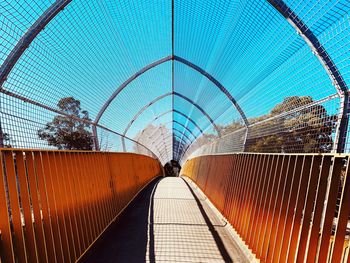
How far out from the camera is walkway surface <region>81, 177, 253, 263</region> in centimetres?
486

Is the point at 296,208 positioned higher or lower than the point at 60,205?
lower

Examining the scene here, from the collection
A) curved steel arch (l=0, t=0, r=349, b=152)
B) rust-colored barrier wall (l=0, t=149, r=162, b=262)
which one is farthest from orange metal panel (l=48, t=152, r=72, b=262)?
curved steel arch (l=0, t=0, r=349, b=152)

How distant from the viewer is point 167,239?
18.7 feet

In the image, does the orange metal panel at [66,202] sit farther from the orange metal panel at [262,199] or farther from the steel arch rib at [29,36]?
the orange metal panel at [262,199]

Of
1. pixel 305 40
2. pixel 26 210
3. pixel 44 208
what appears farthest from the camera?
pixel 305 40

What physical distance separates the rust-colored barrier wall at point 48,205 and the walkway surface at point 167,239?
37cm

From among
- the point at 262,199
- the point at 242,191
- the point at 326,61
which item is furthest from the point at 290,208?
the point at 242,191

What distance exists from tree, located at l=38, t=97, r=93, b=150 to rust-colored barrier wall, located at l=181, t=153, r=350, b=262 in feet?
10.1

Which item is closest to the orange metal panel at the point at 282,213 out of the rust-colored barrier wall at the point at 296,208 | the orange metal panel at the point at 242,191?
the rust-colored barrier wall at the point at 296,208

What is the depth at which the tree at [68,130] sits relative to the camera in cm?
498

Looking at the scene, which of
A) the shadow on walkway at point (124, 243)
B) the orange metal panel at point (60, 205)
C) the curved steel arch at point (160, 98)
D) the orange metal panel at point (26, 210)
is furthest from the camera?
the curved steel arch at point (160, 98)

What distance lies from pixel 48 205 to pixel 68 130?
2383mm

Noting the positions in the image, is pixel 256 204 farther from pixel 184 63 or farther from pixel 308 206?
pixel 184 63

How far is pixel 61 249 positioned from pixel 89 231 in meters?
1.27
